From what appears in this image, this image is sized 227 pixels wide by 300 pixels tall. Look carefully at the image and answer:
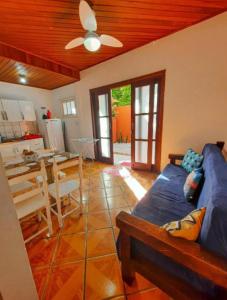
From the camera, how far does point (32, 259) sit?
1.37 m

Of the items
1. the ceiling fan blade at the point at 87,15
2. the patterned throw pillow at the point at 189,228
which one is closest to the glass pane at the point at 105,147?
the ceiling fan blade at the point at 87,15

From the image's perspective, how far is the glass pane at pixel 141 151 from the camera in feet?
10.8

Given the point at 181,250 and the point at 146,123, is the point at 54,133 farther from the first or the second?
the point at 181,250

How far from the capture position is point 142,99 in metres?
3.08

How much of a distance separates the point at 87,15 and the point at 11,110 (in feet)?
11.9

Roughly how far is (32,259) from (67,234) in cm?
38

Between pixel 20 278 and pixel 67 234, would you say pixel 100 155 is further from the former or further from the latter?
pixel 20 278

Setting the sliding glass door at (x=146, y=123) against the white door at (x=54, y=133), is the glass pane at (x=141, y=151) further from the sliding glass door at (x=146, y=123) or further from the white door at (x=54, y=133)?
the white door at (x=54, y=133)

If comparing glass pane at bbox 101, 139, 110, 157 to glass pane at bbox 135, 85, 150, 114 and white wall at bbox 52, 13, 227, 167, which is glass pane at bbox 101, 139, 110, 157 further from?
white wall at bbox 52, 13, 227, 167

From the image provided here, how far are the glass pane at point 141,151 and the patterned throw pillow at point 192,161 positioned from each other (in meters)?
1.09

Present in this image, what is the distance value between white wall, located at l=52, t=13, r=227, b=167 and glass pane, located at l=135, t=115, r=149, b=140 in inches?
17.5

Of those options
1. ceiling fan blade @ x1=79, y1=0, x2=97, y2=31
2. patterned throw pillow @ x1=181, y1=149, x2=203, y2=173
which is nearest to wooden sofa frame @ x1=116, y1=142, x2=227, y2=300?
patterned throw pillow @ x1=181, y1=149, x2=203, y2=173

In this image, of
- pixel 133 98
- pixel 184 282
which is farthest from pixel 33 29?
pixel 184 282

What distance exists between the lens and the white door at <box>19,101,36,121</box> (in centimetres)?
419
